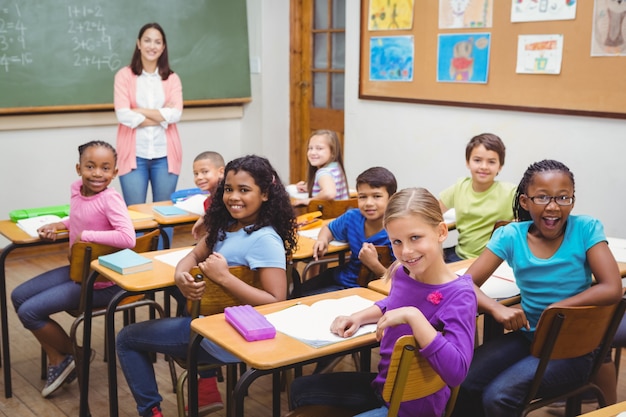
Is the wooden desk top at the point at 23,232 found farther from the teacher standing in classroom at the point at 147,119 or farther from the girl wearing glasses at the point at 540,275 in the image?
the girl wearing glasses at the point at 540,275

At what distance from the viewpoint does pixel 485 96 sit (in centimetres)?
498

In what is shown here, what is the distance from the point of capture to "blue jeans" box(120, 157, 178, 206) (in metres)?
5.00

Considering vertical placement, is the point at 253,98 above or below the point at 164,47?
below

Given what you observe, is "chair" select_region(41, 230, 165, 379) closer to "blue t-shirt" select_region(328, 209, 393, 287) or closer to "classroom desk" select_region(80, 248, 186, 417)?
"classroom desk" select_region(80, 248, 186, 417)

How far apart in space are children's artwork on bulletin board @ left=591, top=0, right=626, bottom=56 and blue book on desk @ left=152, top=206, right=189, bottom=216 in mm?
2431

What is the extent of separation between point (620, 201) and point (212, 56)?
11.9 feet

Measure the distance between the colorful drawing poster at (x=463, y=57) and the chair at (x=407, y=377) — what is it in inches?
134

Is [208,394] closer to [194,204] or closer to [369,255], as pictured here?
[369,255]

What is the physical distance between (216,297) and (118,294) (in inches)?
16.0

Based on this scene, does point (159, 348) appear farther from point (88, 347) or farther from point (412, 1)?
point (412, 1)

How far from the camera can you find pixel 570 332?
7.22ft

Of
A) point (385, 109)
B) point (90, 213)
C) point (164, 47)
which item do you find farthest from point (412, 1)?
point (90, 213)

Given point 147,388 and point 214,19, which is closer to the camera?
point 147,388

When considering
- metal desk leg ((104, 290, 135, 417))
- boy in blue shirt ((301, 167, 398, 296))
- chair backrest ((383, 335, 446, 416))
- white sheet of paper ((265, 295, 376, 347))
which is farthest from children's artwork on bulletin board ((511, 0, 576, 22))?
chair backrest ((383, 335, 446, 416))
